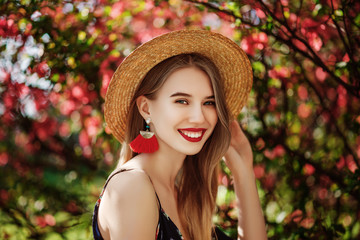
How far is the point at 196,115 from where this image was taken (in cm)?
211

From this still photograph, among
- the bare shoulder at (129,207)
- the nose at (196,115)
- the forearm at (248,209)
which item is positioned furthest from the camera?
the forearm at (248,209)

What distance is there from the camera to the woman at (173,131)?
1.91 m

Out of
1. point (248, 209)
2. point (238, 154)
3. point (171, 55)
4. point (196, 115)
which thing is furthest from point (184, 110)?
point (248, 209)

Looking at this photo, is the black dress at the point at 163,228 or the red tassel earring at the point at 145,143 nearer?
the black dress at the point at 163,228

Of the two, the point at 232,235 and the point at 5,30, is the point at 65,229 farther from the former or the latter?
the point at 5,30

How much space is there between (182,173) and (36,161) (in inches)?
109

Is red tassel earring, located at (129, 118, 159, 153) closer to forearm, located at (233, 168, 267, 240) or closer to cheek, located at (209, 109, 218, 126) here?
cheek, located at (209, 109, 218, 126)

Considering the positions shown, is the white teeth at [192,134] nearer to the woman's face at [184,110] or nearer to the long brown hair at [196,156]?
the woman's face at [184,110]

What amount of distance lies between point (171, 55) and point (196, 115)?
0.34 meters

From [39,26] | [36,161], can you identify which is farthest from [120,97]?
[36,161]

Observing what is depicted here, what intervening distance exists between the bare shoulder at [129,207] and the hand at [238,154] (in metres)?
0.80

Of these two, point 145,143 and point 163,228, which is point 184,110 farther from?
point 163,228

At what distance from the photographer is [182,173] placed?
A: 2.62 meters

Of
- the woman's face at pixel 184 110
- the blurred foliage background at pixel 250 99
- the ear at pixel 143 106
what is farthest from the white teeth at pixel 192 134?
the blurred foliage background at pixel 250 99
